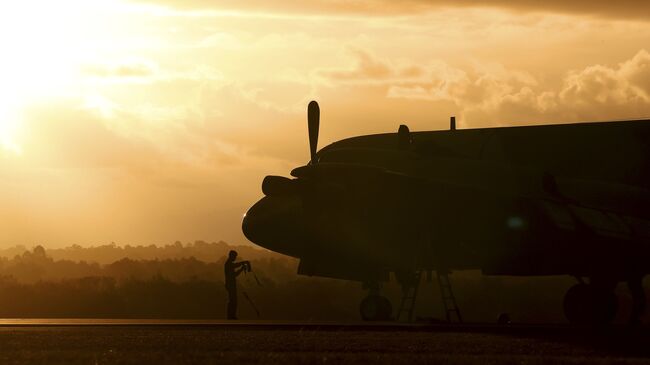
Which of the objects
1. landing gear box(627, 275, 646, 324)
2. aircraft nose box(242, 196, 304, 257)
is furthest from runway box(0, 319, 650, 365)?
aircraft nose box(242, 196, 304, 257)

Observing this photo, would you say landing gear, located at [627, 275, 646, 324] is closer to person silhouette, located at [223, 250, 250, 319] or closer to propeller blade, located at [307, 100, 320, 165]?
propeller blade, located at [307, 100, 320, 165]

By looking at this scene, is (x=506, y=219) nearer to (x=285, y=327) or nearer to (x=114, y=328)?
(x=285, y=327)

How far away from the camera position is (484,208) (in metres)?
33.0

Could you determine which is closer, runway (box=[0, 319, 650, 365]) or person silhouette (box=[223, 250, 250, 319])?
runway (box=[0, 319, 650, 365])

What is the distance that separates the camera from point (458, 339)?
27.0 m

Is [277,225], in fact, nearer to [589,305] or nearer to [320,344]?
[589,305]

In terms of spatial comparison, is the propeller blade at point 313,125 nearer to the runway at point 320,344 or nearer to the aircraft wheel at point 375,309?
the aircraft wheel at point 375,309

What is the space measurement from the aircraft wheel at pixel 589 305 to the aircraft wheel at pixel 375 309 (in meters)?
5.70

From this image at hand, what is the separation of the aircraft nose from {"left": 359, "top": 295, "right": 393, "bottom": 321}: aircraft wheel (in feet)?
9.97

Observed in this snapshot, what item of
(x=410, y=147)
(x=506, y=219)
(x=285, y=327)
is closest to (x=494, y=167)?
(x=506, y=219)

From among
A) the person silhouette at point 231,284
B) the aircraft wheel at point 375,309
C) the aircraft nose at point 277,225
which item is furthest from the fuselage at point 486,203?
the person silhouette at point 231,284

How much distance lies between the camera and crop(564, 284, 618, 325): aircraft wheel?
115 ft

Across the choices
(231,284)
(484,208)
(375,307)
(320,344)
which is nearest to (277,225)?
(231,284)

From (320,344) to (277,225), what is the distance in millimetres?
14270
